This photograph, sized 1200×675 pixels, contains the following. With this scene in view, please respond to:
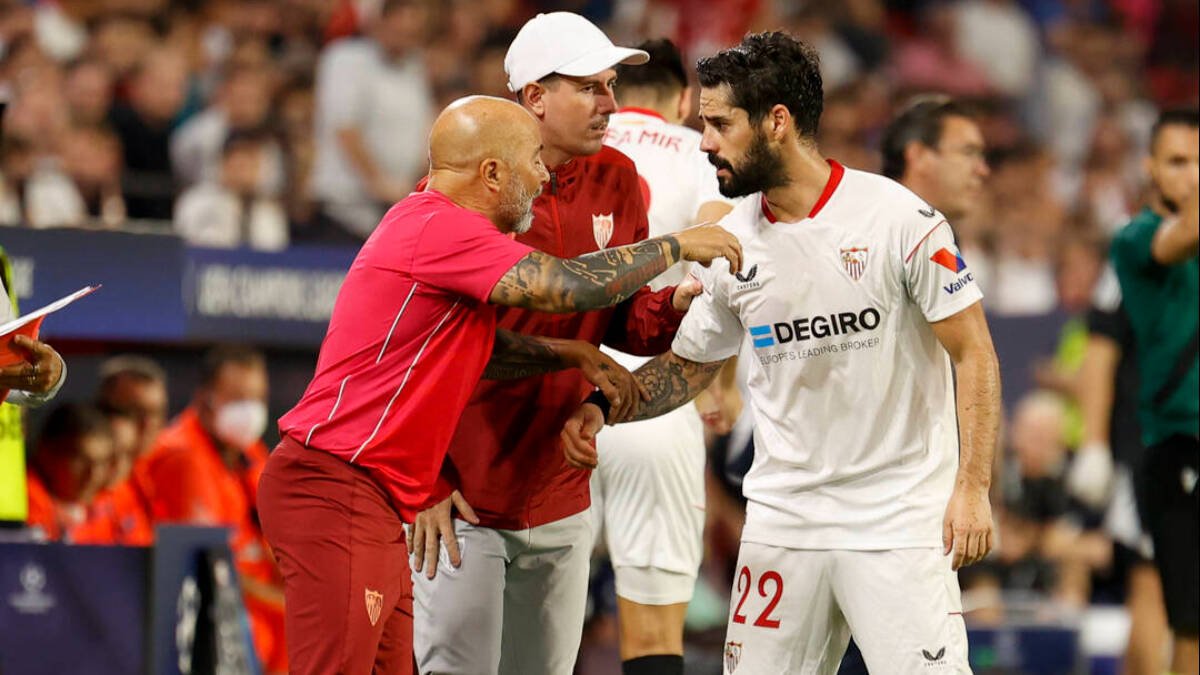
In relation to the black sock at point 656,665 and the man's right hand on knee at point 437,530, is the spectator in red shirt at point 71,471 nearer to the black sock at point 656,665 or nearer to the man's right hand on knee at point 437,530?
the black sock at point 656,665

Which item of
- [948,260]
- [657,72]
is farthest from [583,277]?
[657,72]

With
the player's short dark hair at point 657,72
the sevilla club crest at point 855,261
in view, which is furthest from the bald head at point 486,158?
the player's short dark hair at point 657,72

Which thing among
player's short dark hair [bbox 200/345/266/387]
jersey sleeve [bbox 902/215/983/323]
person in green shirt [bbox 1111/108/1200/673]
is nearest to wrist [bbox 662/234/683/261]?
jersey sleeve [bbox 902/215/983/323]

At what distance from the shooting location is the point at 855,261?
5414mm

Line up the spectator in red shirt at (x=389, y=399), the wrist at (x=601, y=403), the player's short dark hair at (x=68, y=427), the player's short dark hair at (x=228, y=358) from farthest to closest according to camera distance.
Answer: the player's short dark hair at (x=228, y=358) → the player's short dark hair at (x=68, y=427) → the wrist at (x=601, y=403) → the spectator in red shirt at (x=389, y=399)

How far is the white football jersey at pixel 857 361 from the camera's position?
5391 mm

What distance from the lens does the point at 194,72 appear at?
1209cm

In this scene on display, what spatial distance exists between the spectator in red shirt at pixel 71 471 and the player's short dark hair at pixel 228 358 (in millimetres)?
782

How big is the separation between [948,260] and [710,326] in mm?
838

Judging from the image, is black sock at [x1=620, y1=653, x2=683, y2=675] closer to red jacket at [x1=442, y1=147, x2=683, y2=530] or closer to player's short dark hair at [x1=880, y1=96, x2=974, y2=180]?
red jacket at [x1=442, y1=147, x2=683, y2=530]

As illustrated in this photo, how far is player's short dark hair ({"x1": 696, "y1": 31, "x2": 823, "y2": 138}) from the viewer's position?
18.1ft

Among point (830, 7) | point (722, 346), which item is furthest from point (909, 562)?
point (830, 7)

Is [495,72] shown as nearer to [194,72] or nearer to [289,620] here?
[194,72]

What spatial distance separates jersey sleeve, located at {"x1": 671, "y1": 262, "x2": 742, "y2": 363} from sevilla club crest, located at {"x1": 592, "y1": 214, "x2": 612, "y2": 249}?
45cm
